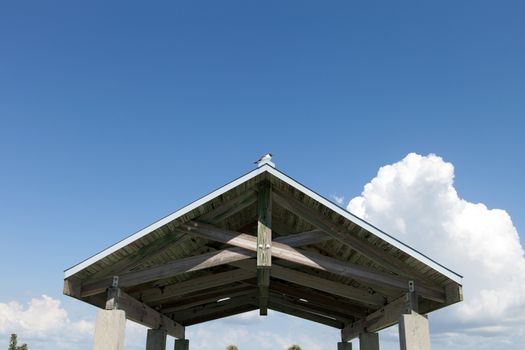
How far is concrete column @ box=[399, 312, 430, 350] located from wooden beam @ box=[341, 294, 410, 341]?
27cm

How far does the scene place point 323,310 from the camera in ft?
48.9

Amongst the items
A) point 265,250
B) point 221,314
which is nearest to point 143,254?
point 265,250

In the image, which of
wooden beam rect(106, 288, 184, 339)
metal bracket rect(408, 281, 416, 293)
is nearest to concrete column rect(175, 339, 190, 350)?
wooden beam rect(106, 288, 184, 339)

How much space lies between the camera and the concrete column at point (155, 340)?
→ 507 inches

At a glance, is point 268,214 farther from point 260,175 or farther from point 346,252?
point 346,252

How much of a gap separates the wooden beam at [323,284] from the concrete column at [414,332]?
189 centimetres

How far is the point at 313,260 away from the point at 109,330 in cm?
365

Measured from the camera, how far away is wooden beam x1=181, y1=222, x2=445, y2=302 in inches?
336

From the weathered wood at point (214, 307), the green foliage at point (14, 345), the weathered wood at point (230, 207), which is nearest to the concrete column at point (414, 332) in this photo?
the weathered wood at point (230, 207)

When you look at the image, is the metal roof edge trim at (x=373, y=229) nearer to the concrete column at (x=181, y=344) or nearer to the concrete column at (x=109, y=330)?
the concrete column at (x=109, y=330)

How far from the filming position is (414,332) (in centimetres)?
849

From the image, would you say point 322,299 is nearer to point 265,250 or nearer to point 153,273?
point 265,250

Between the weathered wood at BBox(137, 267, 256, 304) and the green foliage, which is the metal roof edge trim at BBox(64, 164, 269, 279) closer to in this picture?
the weathered wood at BBox(137, 267, 256, 304)

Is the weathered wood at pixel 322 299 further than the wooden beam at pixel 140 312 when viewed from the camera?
Yes
